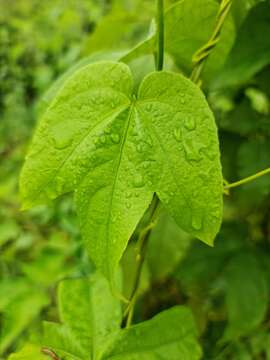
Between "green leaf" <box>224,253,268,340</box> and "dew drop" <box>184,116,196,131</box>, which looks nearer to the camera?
"dew drop" <box>184,116,196,131</box>

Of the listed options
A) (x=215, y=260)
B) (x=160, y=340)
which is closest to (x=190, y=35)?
(x=160, y=340)

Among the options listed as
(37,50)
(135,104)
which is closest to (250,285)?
(135,104)

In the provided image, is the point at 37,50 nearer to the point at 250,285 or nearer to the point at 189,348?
the point at 250,285

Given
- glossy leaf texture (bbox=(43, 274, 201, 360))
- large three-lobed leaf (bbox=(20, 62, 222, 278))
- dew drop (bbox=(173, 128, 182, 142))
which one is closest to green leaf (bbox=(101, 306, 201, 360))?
glossy leaf texture (bbox=(43, 274, 201, 360))

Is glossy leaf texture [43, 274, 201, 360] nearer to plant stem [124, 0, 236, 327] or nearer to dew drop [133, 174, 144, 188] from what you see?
plant stem [124, 0, 236, 327]

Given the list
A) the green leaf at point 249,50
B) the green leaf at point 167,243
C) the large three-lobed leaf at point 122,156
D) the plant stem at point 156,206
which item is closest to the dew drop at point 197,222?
the large three-lobed leaf at point 122,156

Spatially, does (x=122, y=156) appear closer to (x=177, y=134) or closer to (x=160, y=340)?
(x=177, y=134)
